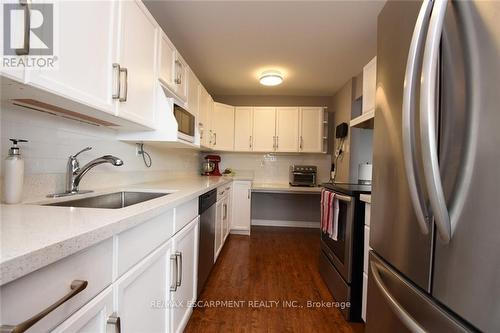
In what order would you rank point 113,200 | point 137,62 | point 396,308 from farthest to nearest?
1. point 113,200
2. point 137,62
3. point 396,308

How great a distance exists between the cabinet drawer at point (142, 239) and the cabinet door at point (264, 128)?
9.38ft

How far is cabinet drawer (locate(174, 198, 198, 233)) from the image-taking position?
51.4 inches

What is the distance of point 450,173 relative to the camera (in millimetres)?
616

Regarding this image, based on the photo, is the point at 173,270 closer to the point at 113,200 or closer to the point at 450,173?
the point at 113,200

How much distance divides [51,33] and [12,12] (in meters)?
0.12

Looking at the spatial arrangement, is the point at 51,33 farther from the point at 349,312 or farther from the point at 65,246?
the point at 349,312

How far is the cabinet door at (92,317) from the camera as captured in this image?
0.55 m

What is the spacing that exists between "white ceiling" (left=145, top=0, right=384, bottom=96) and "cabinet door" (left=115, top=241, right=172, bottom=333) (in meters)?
1.90

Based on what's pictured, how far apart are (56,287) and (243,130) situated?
3.58m

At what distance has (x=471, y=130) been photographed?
565 millimetres

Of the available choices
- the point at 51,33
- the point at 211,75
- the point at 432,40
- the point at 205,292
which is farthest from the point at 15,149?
the point at 211,75

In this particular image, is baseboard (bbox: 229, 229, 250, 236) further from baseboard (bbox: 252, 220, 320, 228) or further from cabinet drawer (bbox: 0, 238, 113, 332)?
cabinet drawer (bbox: 0, 238, 113, 332)

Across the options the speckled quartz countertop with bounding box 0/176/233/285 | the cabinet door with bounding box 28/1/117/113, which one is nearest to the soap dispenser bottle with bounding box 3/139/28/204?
the speckled quartz countertop with bounding box 0/176/233/285
